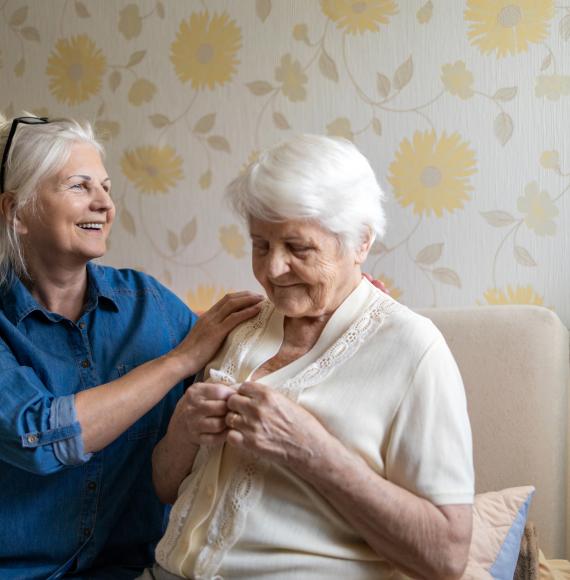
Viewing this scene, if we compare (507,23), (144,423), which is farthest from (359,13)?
(144,423)

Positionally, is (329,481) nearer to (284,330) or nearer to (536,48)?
(284,330)

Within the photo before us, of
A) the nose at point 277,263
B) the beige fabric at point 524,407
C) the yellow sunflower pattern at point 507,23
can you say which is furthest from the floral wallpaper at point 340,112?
the nose at point 277,263

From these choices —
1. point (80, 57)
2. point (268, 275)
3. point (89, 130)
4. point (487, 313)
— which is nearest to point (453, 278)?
point (487, 313)

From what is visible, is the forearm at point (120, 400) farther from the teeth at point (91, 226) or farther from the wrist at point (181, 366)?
the teeth at point (91, 226)

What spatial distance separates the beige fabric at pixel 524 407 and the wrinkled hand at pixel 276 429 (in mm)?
612

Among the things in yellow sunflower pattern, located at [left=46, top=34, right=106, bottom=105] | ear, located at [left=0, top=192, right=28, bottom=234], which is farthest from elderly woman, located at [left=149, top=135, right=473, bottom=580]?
yellow sunflower pattern, located at [left=46, top=34, right=106, bottom=105]

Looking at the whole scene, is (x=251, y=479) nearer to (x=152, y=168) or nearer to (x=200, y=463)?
(x=200, y=463)

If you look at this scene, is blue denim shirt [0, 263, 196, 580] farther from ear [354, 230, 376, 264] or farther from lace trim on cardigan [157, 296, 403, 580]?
ear [354, 230, 376, 264]

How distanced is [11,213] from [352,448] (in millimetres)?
972

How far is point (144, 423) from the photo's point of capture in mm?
1777

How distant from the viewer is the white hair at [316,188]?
1321mm

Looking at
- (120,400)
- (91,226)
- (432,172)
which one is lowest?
(120,400)

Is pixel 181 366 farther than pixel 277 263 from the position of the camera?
Yes

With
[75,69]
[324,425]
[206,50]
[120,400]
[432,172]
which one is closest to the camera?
[324,425]
